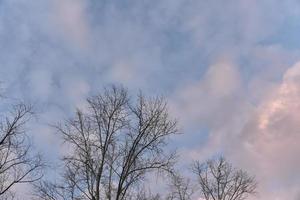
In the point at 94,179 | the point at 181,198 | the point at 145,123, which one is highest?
the point at 181,198

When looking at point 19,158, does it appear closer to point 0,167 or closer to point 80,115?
point 0,167

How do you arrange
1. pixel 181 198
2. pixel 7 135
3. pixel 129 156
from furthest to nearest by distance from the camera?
pixel 181 198
pixel 129 156
pixel 7 135

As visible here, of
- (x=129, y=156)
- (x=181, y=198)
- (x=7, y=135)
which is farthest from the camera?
(x=181, y=198)

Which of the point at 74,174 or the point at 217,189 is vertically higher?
the point at 217,189

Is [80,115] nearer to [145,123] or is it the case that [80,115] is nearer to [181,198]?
[145,123]

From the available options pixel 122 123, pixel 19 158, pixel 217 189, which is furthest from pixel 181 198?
pixel 19 158

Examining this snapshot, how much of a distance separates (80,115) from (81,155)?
7.95 ft

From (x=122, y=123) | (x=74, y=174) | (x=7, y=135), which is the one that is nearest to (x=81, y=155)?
(x=74, y=174)

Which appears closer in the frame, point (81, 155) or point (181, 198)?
point (81, 155)

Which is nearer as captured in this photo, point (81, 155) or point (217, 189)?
point (81, 155)

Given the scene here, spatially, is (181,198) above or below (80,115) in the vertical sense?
above

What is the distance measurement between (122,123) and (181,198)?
23.3 metres

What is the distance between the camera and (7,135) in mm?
25469

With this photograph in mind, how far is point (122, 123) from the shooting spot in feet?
95.5
